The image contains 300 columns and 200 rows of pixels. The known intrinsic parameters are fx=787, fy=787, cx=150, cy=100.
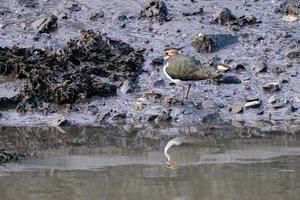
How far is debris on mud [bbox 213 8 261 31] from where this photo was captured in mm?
9898

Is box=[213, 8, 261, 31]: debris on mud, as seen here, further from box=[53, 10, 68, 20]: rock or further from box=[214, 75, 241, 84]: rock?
box=[53, 10, 68, 20]: rock

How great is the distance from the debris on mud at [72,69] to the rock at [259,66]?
1.31 metres

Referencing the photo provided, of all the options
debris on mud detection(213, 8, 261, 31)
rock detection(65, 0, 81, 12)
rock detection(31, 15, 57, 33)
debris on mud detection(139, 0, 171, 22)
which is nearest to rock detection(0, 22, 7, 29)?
rock detection(31, 15, 57, 33)

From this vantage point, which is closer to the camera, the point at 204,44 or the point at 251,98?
the point at 251,98

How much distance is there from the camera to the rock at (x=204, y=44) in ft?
30.7

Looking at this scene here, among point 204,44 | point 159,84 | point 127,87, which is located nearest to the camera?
point 127,87

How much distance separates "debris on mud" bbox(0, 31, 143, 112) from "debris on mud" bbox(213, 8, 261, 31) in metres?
1.25

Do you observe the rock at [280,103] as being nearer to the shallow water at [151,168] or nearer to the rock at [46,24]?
the shallow water at [151,168]

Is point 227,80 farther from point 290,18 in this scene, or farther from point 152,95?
point 290,18

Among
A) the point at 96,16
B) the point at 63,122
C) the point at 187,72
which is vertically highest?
the point at 96,16

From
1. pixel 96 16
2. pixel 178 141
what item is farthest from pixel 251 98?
pixel 96 16

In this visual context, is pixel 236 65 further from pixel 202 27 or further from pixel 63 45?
pixel 63 45

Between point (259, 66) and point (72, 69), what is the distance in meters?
2.13

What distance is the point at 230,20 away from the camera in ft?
32.7
